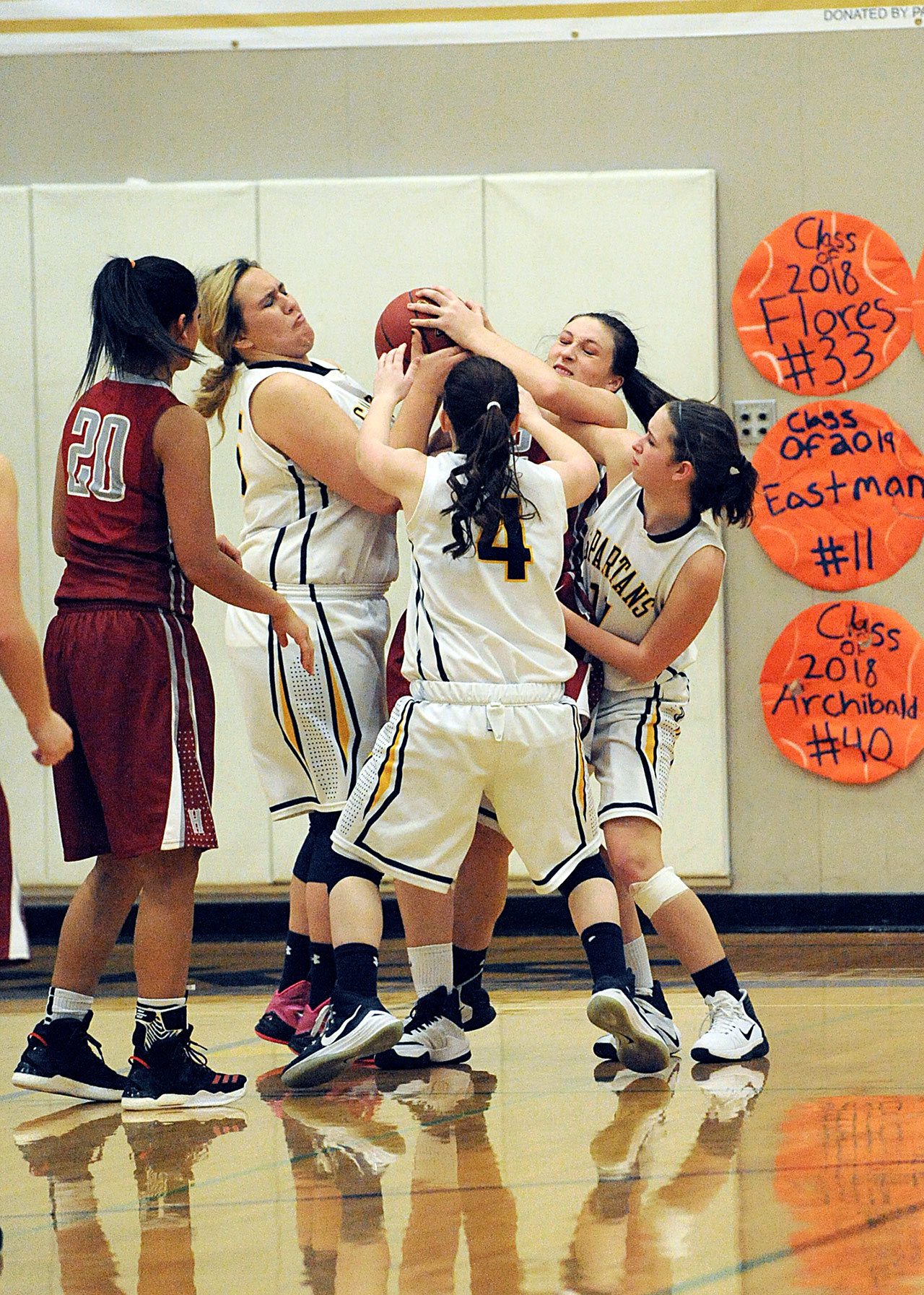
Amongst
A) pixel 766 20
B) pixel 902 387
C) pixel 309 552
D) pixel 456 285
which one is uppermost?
pixel 766 20

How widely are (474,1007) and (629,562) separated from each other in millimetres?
998

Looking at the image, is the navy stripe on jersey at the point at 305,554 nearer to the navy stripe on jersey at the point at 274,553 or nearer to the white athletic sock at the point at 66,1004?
the navy stripe on jersey at the point at 274,553

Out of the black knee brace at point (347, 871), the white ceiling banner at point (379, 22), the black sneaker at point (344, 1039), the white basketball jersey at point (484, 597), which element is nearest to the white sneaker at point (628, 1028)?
the black sneaker at point (344, 1039)

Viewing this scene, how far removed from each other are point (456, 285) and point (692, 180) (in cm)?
83

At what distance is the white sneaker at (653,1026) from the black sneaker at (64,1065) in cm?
95

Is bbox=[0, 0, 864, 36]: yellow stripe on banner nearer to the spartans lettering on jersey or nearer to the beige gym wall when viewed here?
the beige gym wall

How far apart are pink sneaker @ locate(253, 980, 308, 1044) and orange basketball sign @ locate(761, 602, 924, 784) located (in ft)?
7.96

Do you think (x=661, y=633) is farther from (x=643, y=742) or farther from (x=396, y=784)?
(x=396, y=784)

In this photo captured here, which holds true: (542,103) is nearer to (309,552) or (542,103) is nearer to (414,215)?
(414,215)

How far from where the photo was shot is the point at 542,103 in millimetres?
5312

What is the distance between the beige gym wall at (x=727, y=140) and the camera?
5238 millimetres

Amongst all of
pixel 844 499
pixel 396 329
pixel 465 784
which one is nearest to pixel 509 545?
pixel 465 784

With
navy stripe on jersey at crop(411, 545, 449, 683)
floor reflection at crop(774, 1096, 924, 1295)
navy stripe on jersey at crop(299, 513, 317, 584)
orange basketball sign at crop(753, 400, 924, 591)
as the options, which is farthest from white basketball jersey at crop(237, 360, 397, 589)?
orange basketball sign at crop(753, 400, 924, 591)

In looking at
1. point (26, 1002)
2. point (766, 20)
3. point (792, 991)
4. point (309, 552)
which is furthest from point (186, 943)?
point (766, 20)
